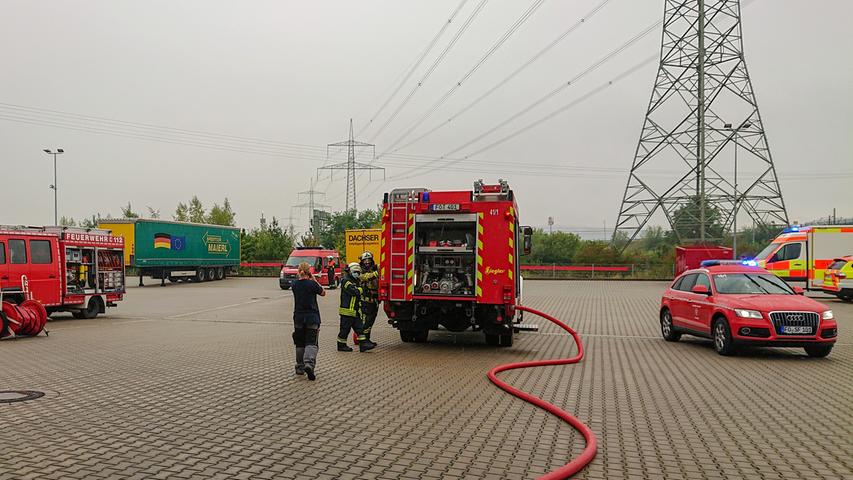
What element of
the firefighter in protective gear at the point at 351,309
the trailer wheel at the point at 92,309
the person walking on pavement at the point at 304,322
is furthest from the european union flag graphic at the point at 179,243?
the person walking on pavement at the point at 304,322

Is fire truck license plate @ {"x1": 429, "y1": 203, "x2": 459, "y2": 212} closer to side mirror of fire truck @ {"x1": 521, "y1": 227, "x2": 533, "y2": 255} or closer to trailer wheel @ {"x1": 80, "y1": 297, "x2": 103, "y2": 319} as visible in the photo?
side mirror of fire truck @ {"x1": 521, "y1": 227, "x2": 533, "y2": 255}

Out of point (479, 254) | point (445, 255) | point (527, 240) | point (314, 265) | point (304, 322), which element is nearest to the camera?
point (304, 322)

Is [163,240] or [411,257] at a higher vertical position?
[163,240]

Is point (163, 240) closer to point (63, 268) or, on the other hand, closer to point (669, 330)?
point (63, 268)

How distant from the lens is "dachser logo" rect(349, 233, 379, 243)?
1470 inches

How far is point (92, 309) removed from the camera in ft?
66.9

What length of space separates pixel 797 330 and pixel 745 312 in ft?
2.76

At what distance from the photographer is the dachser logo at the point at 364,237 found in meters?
37.3

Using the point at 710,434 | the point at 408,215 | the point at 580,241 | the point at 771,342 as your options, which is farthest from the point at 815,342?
the point at 580,241

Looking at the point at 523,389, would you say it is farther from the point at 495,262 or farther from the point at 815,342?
the point at 815,342

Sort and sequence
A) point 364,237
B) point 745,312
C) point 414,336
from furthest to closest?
point 364,237 < point 414,336 < point 745,312

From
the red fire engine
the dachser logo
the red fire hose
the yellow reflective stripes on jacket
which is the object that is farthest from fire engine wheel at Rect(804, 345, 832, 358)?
the dachser logo

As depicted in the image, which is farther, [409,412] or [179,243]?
[179,243]

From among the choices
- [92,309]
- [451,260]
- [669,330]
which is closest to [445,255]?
[451,260]
